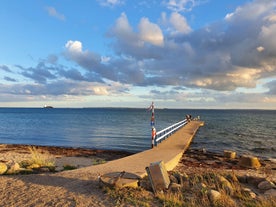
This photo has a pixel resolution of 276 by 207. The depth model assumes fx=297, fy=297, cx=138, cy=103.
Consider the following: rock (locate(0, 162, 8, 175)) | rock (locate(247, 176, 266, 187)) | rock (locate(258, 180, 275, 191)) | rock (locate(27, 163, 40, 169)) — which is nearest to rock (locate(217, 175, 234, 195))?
rock (locate(258, 180, 275, 191))

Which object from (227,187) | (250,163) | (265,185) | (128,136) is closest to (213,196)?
(227,187)

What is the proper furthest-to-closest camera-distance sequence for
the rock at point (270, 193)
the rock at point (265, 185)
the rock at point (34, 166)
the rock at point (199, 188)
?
the rock at point (34, 166)
the rock at point (265, 185)
the rock at point (270, 193)
the rock at point (199, 188)

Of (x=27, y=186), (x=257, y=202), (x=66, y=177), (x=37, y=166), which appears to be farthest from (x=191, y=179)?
(x=37, y=166)

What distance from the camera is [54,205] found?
668 centimetres

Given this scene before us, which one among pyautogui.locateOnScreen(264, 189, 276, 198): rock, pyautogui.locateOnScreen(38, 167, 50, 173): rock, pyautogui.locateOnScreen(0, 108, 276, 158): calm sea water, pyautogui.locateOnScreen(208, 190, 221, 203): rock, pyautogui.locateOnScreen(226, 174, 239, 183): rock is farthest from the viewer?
pyautogui.locateOnScreen(0, 108, 276, 158): calm sea water

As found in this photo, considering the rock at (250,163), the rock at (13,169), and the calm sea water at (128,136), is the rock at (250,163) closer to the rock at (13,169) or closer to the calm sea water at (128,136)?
the calm sea water at (128,136)

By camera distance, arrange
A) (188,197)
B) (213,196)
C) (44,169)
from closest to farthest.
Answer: (213,196)
(188,197)
(44,169)

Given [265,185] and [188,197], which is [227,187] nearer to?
[188,197]

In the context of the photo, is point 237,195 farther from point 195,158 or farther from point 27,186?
point 195,158

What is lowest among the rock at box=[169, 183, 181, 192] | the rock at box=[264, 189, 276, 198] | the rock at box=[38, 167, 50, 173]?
the rock at box=[38, 167, 50, 173]

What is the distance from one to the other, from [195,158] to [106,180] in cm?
1066

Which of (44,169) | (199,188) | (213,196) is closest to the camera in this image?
(213,196)

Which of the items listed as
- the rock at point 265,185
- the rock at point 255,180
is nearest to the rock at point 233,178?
the rock at point 255,180

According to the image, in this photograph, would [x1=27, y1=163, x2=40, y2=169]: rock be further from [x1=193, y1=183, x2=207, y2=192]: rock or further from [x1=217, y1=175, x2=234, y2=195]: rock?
[x1=217, y1=175, x2=234, y2=195]: rock
